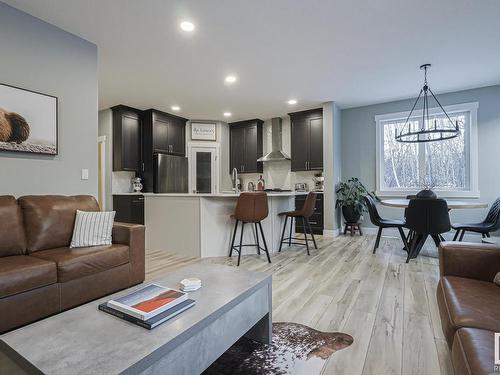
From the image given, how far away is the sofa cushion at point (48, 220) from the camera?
240 cm

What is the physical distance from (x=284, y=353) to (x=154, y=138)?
17.2ft

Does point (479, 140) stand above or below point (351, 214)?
above

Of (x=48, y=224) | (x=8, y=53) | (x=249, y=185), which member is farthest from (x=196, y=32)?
(x=249, y=185)

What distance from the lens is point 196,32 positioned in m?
2.94

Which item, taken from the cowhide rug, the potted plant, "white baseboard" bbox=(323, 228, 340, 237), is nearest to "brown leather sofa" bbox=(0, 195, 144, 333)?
the cowhide rug

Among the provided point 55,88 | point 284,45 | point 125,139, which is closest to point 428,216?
point 284,45

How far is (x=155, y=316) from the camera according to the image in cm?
115

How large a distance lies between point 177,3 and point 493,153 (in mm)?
5410

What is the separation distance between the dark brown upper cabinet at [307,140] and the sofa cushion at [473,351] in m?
4.85

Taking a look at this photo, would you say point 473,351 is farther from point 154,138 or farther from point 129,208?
point 154,138

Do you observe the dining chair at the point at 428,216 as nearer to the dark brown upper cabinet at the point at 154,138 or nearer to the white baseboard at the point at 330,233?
the white baseboard at the point at 330,233

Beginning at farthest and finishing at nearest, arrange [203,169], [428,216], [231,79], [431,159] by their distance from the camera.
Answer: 1. [203,169]
2. [431,159]
3. [231,79]
4. [428,216]

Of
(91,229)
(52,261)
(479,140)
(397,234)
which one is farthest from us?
(397,234)

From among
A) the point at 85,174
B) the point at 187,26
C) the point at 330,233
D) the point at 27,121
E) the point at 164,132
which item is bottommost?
the point at 330,233
